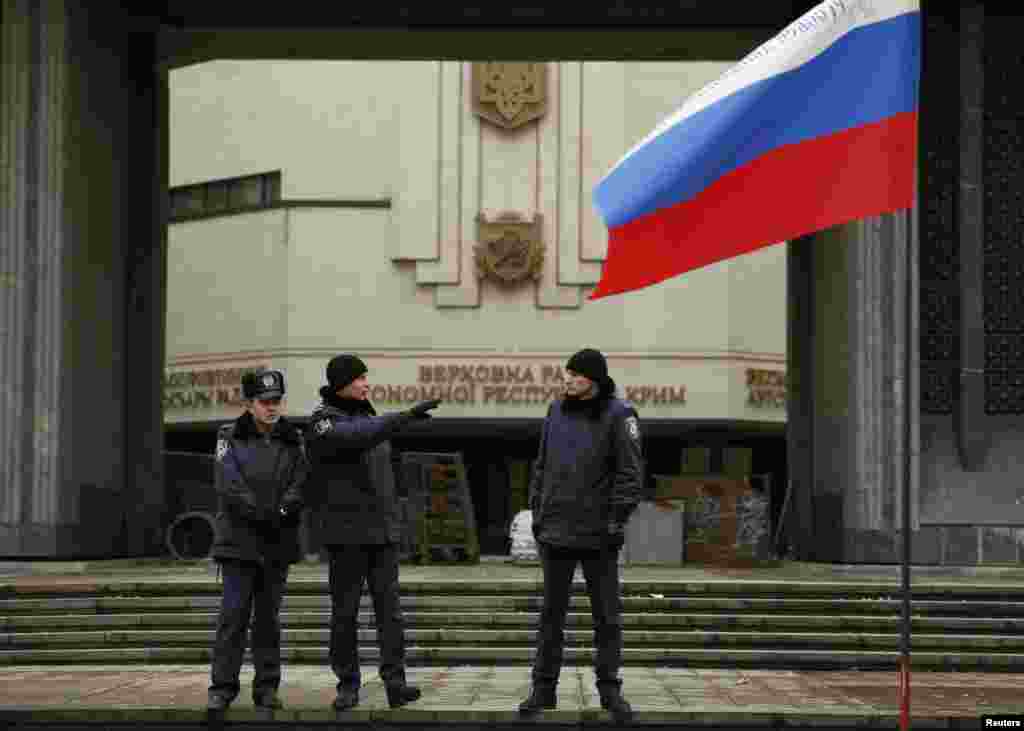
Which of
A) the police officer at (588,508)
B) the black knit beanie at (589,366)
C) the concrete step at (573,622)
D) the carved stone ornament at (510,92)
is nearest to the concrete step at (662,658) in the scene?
the concrete step at (573,622)

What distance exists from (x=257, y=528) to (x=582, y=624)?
16.4 feet

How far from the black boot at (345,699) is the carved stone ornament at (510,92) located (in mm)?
31549

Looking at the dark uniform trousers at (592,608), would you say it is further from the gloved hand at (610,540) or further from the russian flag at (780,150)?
the russian flag at (780,150)

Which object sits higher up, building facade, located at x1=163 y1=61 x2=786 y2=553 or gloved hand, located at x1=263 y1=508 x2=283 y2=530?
building facade, located at x1=163 y1=61 x2=786 y2=553

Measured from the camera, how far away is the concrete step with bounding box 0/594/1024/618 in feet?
52.6

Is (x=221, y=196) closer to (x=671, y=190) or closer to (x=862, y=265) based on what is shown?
(x=862, y=265)

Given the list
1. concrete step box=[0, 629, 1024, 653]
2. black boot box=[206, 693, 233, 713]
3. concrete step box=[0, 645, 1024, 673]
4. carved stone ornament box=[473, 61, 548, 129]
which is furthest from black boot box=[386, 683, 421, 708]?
carved stone ornament box=[473, 61, 548, 129]

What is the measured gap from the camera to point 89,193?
72.5 feet

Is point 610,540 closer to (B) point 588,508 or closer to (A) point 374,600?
(B) point 588,508

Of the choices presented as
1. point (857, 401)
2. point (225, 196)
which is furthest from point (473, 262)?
point (857, 401)

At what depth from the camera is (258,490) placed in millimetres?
11258

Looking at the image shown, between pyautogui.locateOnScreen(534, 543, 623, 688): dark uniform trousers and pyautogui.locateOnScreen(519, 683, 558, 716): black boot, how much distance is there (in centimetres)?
3

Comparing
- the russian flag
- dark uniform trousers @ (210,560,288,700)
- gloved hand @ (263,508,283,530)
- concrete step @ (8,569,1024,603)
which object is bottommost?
concrete step @ (8,569,1024,603)

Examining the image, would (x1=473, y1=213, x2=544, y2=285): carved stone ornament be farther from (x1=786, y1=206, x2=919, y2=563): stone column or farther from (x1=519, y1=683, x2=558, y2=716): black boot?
(x1=519, y1=683, x2=558, y2=716): black boot
